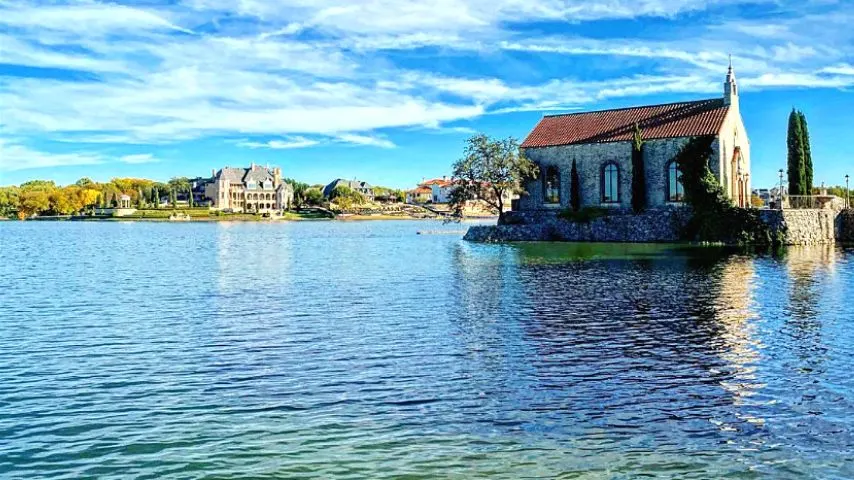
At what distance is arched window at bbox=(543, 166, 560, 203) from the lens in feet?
216

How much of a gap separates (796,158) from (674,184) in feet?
29.1

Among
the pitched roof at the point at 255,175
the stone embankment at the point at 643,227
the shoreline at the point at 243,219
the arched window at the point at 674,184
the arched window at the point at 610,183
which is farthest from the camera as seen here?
the pitched roof at the point at 255,175

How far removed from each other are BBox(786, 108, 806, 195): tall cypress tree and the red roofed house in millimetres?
3609

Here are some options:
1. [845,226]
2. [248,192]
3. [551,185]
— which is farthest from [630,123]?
[248,192]

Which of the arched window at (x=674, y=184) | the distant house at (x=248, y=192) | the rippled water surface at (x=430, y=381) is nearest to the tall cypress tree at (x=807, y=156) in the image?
the arched window at (x=674, y=184)

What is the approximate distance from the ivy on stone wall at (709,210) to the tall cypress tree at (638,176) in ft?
10.2

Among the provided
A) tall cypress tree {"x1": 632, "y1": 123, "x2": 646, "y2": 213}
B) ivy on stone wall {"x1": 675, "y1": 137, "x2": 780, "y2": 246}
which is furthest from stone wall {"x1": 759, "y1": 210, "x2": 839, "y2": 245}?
tall cypress tree {"x1": 632, "y1": 123, "x2": 646, "y2": 213}

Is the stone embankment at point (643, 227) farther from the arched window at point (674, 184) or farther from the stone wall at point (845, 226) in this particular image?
the arched window at point (674, 184)

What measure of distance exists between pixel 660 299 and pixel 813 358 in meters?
9.65

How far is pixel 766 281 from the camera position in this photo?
30.3 metres

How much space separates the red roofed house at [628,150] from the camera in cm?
5841

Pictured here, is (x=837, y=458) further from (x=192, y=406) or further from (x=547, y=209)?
(x=547, y=209)

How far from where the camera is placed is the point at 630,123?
63156mm

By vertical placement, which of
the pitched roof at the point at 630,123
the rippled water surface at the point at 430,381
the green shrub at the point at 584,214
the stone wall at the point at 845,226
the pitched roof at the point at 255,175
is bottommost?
the rippled water surface at the point at 430,381
